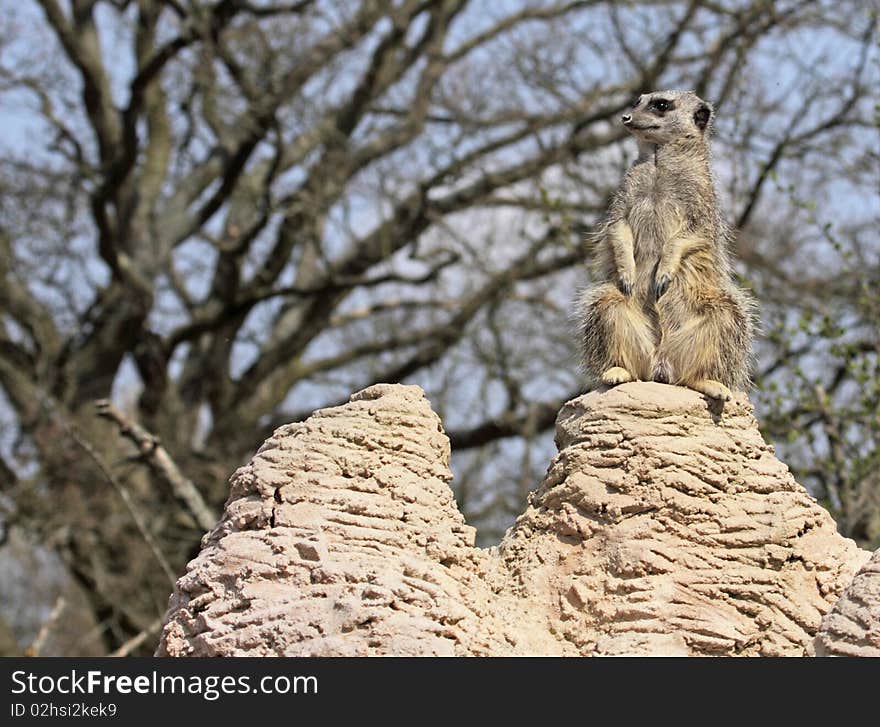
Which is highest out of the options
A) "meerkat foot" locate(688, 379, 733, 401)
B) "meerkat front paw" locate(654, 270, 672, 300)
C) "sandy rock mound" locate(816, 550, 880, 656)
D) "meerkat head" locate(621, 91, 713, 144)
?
Result: "meerkat head" locate(621, 91, 713, 144)

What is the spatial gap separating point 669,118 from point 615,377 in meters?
1.64

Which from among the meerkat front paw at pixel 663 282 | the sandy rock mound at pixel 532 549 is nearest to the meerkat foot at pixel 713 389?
the sandy rock mound at pixel 532 549

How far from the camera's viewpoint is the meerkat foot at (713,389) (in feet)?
17.6

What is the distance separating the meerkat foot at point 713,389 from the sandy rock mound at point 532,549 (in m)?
0.13

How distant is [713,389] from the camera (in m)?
5.46

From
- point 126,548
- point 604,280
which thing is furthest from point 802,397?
point 126,548

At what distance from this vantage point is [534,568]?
4.98 metres

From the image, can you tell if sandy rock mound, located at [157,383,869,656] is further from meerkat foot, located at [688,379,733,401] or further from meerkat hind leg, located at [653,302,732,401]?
meerkat hind leg, located at [653,302,732,401]

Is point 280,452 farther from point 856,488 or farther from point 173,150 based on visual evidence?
point 173,150

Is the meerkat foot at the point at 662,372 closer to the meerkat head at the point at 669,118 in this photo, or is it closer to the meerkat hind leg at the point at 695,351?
the meerkat hind leg at the point at 695,351

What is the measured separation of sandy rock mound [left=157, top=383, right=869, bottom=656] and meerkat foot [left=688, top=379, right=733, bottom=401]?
13cm

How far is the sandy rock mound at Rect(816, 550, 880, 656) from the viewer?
13.3 feet

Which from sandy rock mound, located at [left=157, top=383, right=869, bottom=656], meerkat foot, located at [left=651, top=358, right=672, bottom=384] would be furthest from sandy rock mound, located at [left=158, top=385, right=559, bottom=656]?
meerkat foot, located at [left=651, top=358, right=672, bottom=384]

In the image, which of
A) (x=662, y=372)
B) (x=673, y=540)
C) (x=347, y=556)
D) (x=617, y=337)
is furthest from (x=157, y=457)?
(x=673, y=540)
